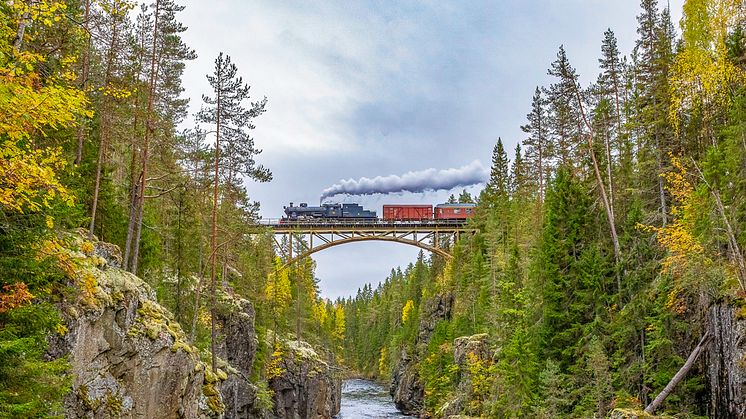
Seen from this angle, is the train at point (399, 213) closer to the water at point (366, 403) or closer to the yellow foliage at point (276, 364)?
the yellow foliage at point (276, 364)

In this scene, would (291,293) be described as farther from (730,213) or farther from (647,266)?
(730,213)

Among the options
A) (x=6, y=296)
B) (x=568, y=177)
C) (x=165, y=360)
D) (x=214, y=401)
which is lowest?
(x=214, y=401)

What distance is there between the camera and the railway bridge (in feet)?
151

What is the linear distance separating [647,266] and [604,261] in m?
1.79

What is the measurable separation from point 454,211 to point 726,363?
36432 millimetres

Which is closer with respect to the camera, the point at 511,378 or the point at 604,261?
the point at 604,261

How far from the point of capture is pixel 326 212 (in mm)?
50656

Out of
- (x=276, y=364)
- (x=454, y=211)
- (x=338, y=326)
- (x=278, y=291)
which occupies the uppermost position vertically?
(x=454, y=211)

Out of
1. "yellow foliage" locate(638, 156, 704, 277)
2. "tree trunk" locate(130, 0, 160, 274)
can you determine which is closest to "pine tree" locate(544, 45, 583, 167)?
"yellow foliage" locate(638, 156, 704, 277)

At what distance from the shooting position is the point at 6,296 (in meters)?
7.32

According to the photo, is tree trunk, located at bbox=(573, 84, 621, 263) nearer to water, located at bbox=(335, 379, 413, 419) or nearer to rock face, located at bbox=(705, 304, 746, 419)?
rock face, located at bbox=(705, 304, 746, 419)

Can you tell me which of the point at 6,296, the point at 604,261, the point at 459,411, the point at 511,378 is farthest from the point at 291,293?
the point at 6,296

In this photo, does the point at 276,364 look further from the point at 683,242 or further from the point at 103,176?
the point at 683,242

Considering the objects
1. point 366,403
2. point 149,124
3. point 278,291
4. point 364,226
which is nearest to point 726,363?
point 149,124
